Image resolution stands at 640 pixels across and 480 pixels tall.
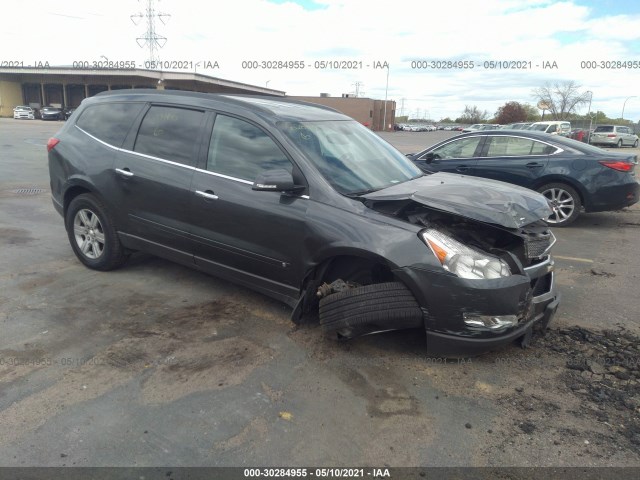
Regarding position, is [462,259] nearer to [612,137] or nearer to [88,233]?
[88,233]

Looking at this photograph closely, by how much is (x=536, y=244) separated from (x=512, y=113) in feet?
314

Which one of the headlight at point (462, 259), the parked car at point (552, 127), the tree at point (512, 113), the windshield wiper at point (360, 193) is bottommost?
the headlight at point (462, 259)

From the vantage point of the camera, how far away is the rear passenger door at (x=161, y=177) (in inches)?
170

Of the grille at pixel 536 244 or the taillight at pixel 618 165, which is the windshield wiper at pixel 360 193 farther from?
the taillight at pixel 618 165

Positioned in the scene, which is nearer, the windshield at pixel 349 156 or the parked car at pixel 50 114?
the windshield at pixel 349 156

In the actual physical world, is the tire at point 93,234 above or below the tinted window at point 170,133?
below

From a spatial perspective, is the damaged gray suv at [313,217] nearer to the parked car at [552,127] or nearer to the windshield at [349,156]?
the windshield at [349,156]

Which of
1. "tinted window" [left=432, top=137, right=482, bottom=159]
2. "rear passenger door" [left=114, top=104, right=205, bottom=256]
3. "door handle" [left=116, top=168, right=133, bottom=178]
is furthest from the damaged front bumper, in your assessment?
"tinted window" [left=432, top=137, right=482, bottom=159]

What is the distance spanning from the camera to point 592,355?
3.64 meters

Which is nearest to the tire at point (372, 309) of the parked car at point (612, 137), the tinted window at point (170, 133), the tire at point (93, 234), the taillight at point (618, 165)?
the tinted window at point (170, 133)


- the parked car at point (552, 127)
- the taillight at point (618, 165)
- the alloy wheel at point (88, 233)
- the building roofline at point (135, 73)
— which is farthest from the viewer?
the building roofline at point (135, 73)

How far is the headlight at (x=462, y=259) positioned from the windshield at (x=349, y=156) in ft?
2.56

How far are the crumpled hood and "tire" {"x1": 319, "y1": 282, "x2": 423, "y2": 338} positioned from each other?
2.20ft

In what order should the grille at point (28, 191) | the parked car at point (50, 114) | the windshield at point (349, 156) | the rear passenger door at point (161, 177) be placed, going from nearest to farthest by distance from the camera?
the windshield at point (349, 156)
the rear passenger door at point (161, 177)
the grille at point (28, 191)
the parked car at point (50, 114)
